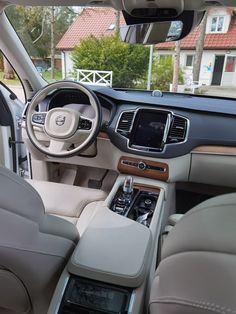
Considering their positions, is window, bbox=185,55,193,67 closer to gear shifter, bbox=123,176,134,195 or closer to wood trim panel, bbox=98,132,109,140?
wood trim panel, bbox=98,132,109,140

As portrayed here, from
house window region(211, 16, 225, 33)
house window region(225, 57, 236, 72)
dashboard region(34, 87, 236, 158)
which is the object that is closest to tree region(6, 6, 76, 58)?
dashboard region(34, 87, 236, 158)

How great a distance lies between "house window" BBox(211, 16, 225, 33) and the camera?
1.61 m

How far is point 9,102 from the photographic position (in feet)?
7.39

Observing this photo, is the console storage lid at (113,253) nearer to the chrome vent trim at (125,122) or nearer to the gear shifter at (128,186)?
the gear shifter at (128,186)

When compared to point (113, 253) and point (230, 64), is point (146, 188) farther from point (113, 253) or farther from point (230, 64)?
point (230, 64)

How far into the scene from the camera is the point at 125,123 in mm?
1930

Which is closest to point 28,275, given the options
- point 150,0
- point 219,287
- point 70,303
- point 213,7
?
point 70,303

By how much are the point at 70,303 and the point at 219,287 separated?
56 centimetres

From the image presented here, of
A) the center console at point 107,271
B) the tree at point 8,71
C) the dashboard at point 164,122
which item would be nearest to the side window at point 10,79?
the tree at point 8,71

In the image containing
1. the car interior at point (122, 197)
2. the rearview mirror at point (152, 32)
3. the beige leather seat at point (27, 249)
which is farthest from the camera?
the rearview mirror at point (152, 32)

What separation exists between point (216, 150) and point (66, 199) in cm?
91

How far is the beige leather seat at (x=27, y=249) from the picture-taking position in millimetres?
763

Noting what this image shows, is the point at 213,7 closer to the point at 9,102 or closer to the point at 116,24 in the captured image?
the point at 116,24

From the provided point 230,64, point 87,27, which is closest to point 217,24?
point 230,64
